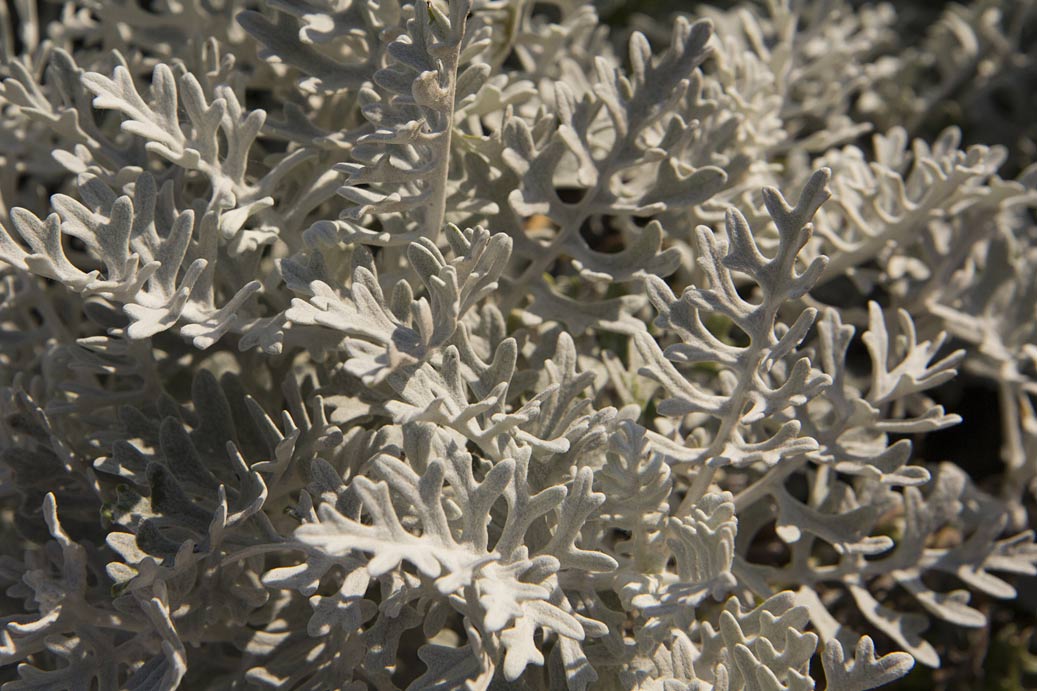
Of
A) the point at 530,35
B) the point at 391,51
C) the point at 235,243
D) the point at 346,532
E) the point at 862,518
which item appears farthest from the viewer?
the point at 530,35

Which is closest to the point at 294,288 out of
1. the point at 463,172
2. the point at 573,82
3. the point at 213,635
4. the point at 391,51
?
the point at 391,51

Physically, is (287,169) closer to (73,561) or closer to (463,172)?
(463,172)

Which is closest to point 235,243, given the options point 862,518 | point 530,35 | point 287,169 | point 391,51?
point 287,169

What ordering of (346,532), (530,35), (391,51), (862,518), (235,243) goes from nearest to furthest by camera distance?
(346,532) → (391,51) → (235,243) → (862,518) → (530,35)

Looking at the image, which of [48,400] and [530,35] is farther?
[530,35]

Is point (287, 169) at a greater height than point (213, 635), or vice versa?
point (287, 169)

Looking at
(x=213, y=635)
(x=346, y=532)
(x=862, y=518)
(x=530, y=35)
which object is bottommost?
(x=213, y=635)
